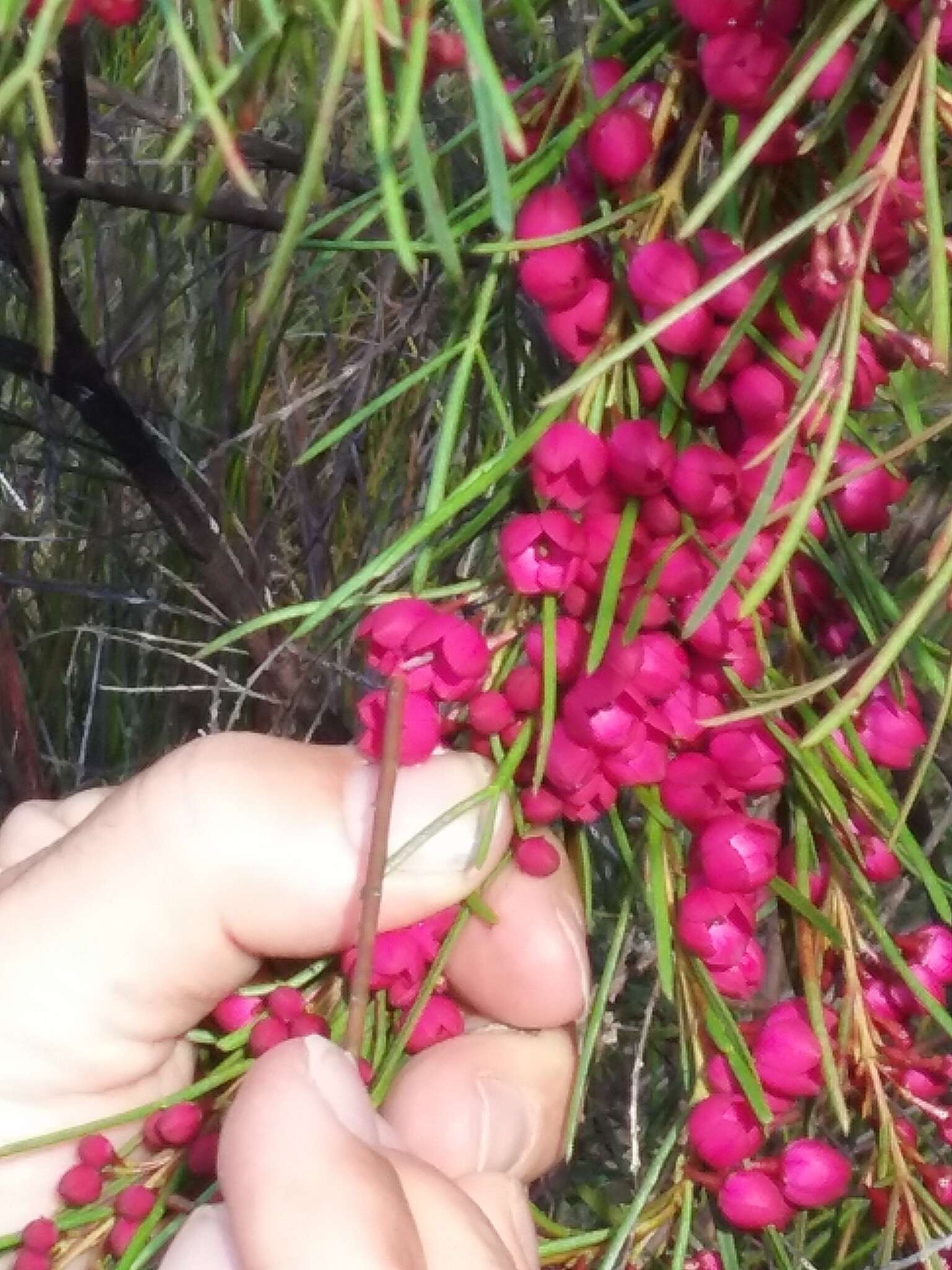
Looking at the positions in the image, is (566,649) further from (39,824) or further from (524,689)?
(39,824)

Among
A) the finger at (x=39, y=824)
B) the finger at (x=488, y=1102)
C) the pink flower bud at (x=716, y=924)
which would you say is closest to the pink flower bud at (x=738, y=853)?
the pink flower bud at (x=716, y=924)

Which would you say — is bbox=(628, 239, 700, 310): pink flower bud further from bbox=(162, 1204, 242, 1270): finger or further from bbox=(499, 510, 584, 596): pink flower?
bbox=(162, 1204, 242, 1270): finger

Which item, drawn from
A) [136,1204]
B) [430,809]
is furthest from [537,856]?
[136,1204]

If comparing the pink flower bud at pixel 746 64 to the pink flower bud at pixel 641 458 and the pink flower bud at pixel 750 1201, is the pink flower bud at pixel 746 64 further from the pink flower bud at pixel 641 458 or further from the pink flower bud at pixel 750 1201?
the pink flower bud at pixel 750 1201

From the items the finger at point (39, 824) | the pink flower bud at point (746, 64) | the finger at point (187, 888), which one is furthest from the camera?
the finger at point (39, 824)

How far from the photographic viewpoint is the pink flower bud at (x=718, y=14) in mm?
285

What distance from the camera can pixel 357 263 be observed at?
851 millimetres

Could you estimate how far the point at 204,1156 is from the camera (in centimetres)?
35

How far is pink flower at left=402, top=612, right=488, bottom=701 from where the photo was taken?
0.31 m

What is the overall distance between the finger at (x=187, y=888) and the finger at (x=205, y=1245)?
79 millimetres

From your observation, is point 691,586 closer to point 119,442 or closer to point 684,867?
point 684,867

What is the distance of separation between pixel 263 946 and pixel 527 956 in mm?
78

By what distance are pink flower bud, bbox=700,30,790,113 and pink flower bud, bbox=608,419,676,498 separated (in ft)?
0.23

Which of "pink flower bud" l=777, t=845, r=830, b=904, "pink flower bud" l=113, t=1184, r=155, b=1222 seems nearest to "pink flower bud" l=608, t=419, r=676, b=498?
"pink flower bud" l=777, t=845, r=830, b=904
